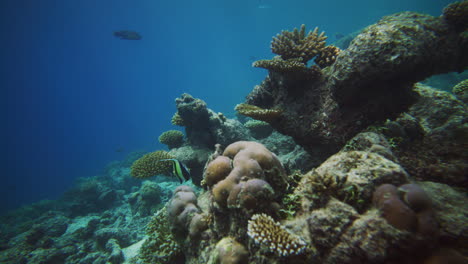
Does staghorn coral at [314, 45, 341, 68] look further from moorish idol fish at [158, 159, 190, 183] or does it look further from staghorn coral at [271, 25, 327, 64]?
moorish idol fish at [158, 159, 190, 183]

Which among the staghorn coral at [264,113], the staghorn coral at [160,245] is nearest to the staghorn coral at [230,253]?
the staghorn coral at [160,245]

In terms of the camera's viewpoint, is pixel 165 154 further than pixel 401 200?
Yes

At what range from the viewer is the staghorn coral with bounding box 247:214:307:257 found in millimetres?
2103

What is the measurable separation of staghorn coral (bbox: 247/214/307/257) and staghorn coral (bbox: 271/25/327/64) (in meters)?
4.30

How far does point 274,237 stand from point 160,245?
125 inches

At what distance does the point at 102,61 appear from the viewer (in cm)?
9638

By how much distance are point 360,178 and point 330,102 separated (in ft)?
7.74

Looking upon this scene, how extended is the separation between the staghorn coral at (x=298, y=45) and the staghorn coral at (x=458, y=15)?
2.37m

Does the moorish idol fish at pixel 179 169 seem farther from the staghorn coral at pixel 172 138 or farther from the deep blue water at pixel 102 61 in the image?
the deep blue water at pixel 102 61

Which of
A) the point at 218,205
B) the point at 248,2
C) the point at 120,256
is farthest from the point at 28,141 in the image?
the point at 218,205

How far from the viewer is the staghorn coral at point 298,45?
5.23 meters

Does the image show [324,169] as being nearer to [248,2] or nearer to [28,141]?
[248,2]

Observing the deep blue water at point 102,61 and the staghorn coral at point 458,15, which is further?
the deep blue water at point 102,61

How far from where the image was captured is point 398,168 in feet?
7.38
